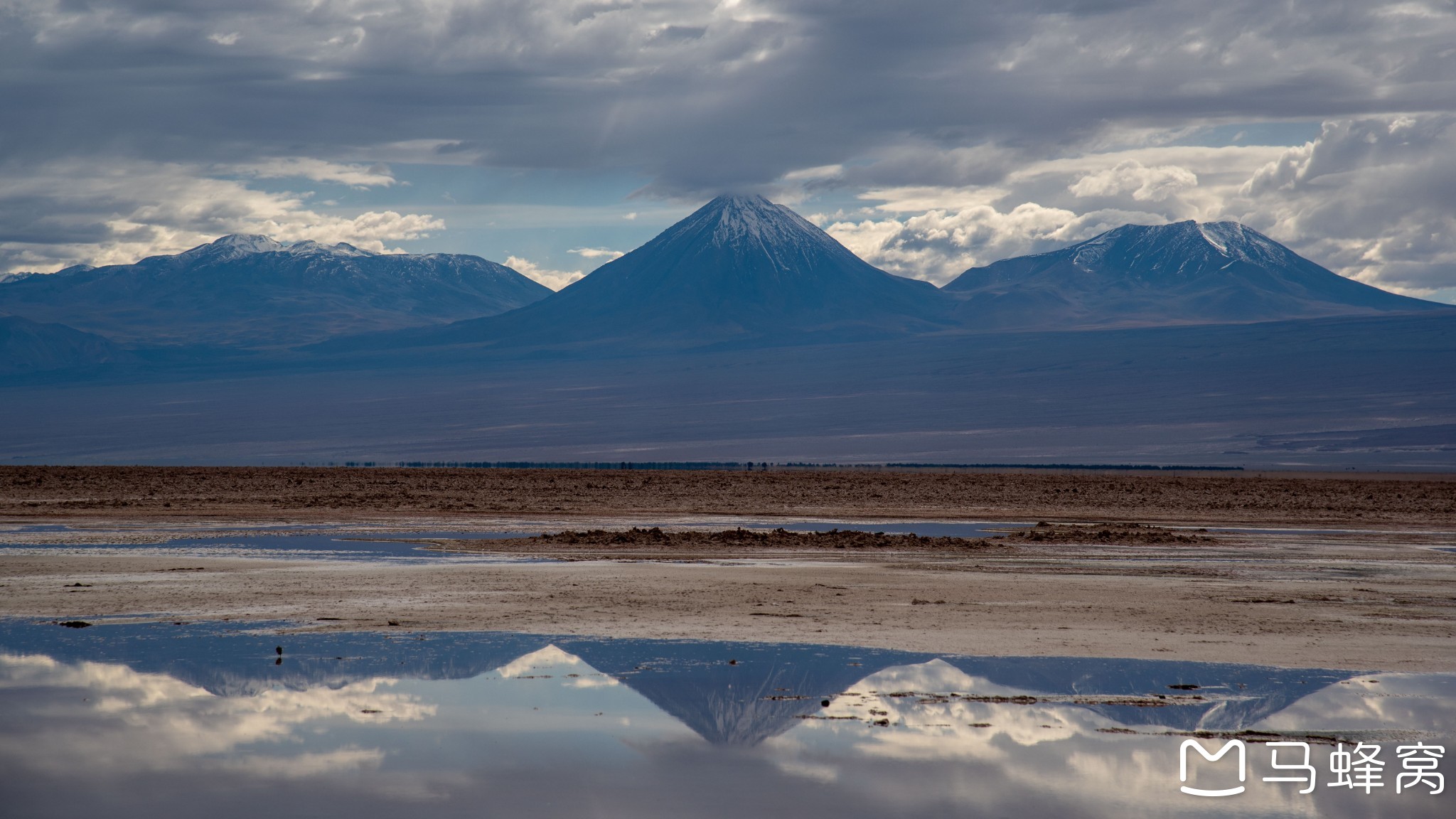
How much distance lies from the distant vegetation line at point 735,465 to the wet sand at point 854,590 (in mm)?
56013

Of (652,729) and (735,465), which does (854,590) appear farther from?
(735,465)

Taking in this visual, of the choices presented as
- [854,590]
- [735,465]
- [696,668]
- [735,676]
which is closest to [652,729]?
[735,676]

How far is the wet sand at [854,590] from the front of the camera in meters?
16.4

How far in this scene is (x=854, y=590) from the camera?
20.7 m

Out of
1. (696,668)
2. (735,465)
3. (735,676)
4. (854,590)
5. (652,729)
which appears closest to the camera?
(652,729)

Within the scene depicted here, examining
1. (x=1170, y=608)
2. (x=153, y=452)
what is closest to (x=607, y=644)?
(x=1170, y=608)

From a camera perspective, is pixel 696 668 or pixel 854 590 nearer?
pixel 696 668

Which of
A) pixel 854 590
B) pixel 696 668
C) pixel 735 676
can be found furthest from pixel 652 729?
pixel 854 590

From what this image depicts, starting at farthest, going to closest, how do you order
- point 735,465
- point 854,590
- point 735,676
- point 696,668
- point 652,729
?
point 735,465 < point 854,590 < point 696,668 < point 735,676 < point 652,729

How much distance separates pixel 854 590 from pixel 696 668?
7.12m

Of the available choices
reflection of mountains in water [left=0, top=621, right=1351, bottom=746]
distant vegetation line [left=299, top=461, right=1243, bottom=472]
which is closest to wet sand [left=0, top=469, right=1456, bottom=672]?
reflection of mountains in water [left=0, top=621, right=1351, bottom=746]

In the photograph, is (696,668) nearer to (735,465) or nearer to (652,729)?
(652,729)

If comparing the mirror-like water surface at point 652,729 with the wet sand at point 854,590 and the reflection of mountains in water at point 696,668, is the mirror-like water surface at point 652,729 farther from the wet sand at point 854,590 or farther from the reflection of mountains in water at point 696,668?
the wet sand at point 854,590

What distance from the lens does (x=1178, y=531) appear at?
117 feet
